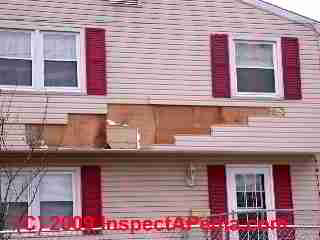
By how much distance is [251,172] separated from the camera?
1733 cm

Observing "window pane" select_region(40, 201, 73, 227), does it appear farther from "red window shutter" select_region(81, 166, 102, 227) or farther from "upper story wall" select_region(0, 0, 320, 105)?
"upper story wall" select_region(0, 0, 320, 105)

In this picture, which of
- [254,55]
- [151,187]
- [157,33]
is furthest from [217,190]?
[157,33]

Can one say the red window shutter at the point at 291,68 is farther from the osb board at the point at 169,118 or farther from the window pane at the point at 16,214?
the window pane at the point at 16,214

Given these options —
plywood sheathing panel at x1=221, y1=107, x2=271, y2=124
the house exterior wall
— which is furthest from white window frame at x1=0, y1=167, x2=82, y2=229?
plywood sheathing panel at x1=221, y1=107, x2=271, y2=124

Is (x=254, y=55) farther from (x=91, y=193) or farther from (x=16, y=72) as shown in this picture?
(x=16, y=72)

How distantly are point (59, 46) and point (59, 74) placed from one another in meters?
0.65

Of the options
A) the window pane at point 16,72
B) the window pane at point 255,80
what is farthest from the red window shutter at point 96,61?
the window pane at point 255,80

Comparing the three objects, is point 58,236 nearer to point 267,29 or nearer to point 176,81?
point 176,81

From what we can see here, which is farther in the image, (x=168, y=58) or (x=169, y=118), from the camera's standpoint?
(x=168, y=58)

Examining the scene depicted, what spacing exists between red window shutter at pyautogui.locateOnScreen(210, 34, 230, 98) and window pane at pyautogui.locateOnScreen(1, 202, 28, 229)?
4972 mm

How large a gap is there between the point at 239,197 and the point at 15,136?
5.33 metres

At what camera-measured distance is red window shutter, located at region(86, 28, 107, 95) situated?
53.5 ft

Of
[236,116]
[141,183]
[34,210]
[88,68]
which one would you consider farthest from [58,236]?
[236,116]

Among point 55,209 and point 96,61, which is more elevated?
point 96,61
